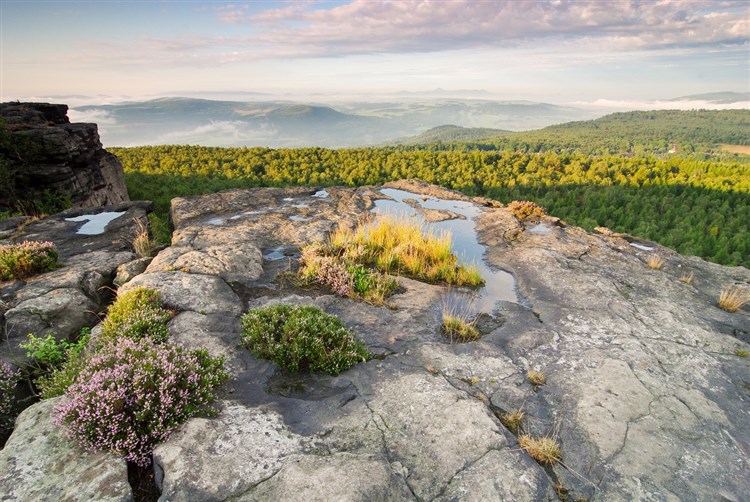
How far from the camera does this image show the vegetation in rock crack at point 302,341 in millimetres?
6281

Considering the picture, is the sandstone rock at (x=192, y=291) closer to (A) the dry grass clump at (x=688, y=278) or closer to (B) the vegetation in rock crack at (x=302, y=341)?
(B) the vegetation in rock crack at (x=302, y=341)

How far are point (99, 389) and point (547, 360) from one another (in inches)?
272

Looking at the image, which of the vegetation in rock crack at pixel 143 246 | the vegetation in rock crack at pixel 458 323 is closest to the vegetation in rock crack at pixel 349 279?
the vegetation in rock crack at pixel 458 323

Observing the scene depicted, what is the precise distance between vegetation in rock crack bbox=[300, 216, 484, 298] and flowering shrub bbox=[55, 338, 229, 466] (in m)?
4.25

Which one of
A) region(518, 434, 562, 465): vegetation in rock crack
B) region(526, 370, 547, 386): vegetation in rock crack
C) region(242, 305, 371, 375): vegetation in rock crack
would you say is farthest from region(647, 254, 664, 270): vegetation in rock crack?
region(242, 305, 371, 375): vegetation in rock crack

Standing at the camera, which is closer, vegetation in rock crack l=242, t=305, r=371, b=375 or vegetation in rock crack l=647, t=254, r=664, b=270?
vegetation in rock crack l=242, t=305, r=371, b=375

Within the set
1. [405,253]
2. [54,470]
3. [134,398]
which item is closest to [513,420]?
[134,398]

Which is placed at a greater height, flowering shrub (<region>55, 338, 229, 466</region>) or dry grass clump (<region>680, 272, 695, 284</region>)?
flowering shrub (<region>55, 338, 229, 466</region>)

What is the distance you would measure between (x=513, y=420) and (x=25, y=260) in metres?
10.9

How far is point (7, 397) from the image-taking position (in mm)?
5648

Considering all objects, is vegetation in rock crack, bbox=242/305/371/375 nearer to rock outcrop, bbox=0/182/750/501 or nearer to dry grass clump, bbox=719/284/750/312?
rock outcrop, bbox=0/182/750/501

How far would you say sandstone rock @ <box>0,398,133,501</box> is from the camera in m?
3.93

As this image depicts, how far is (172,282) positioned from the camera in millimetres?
8219

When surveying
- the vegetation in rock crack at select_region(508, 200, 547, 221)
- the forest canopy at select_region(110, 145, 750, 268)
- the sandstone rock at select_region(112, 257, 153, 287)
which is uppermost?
Result: the vegetation in rock crack at select_region(508, 200, 547, 221)
